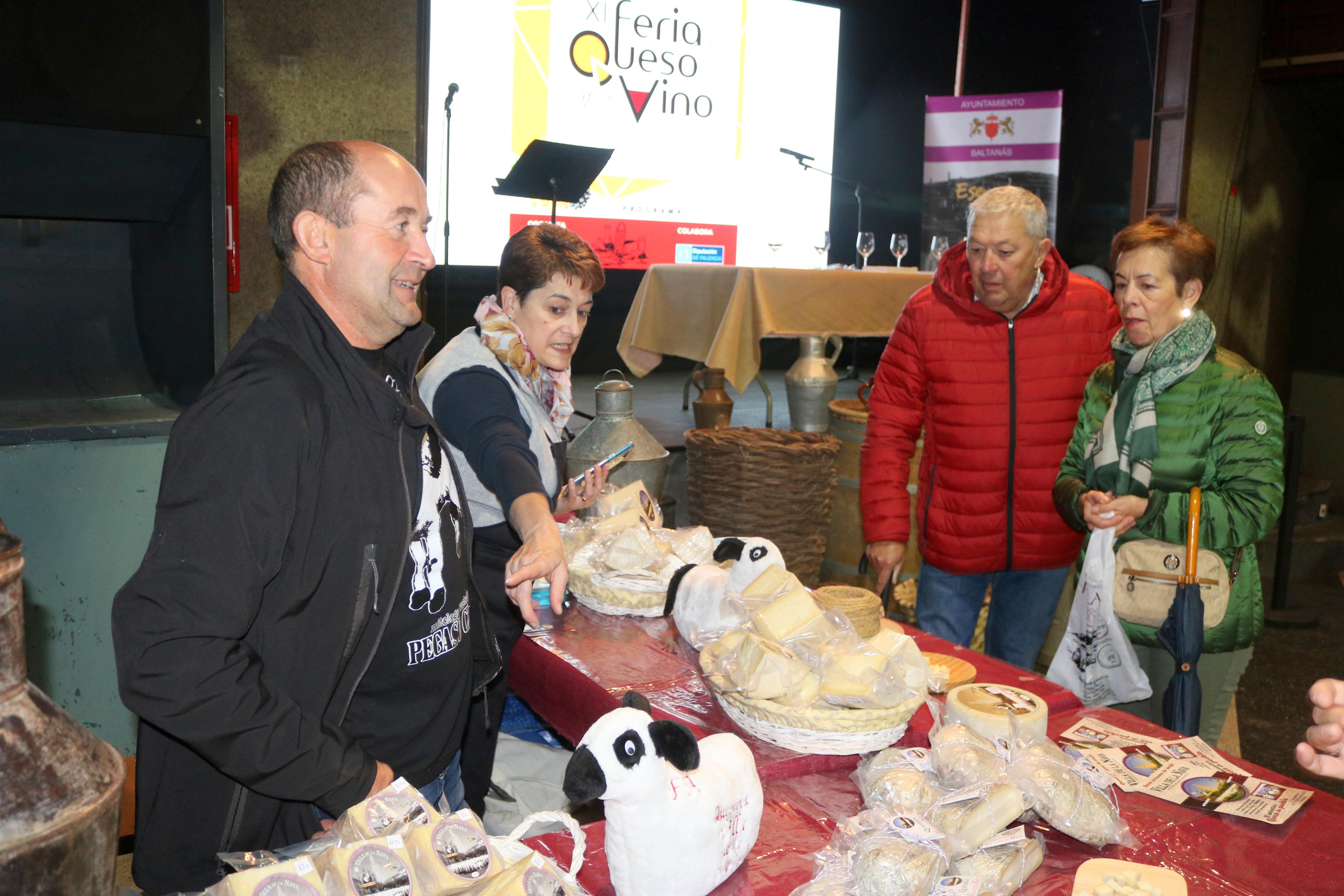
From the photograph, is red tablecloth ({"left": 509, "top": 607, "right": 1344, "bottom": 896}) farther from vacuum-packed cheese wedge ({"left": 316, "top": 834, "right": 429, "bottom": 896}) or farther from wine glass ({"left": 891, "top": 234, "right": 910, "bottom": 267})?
wine glass ({"left": 891, "top": 234, "right": 910, "bottom": 267})

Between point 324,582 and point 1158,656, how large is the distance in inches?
64.4

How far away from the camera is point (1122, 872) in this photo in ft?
3.41

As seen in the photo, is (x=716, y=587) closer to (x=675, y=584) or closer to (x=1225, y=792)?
(x=675, y=584)

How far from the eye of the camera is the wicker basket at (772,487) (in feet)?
12.0

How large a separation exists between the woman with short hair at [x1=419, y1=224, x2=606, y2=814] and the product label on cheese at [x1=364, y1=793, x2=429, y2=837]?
60cm

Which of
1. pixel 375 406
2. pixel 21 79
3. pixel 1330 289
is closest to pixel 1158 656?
pixel 375 406

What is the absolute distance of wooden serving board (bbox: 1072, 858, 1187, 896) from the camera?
3.31ft

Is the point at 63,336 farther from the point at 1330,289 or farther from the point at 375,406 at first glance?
the point at 1330,289

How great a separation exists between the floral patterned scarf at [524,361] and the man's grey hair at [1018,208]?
37.1 inches

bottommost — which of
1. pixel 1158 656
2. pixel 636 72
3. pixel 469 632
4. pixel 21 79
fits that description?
pixel 1158 656

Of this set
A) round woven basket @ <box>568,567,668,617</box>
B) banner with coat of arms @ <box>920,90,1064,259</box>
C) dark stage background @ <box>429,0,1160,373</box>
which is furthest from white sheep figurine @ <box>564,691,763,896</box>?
dark stage background @ <box>429,0,1160,373</box>

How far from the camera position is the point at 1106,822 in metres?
1.11

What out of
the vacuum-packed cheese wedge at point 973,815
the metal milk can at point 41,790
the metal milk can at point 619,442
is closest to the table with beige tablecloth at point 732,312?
the metal milk can at point 619,442

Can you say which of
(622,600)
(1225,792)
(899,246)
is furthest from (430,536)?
(899,246)
